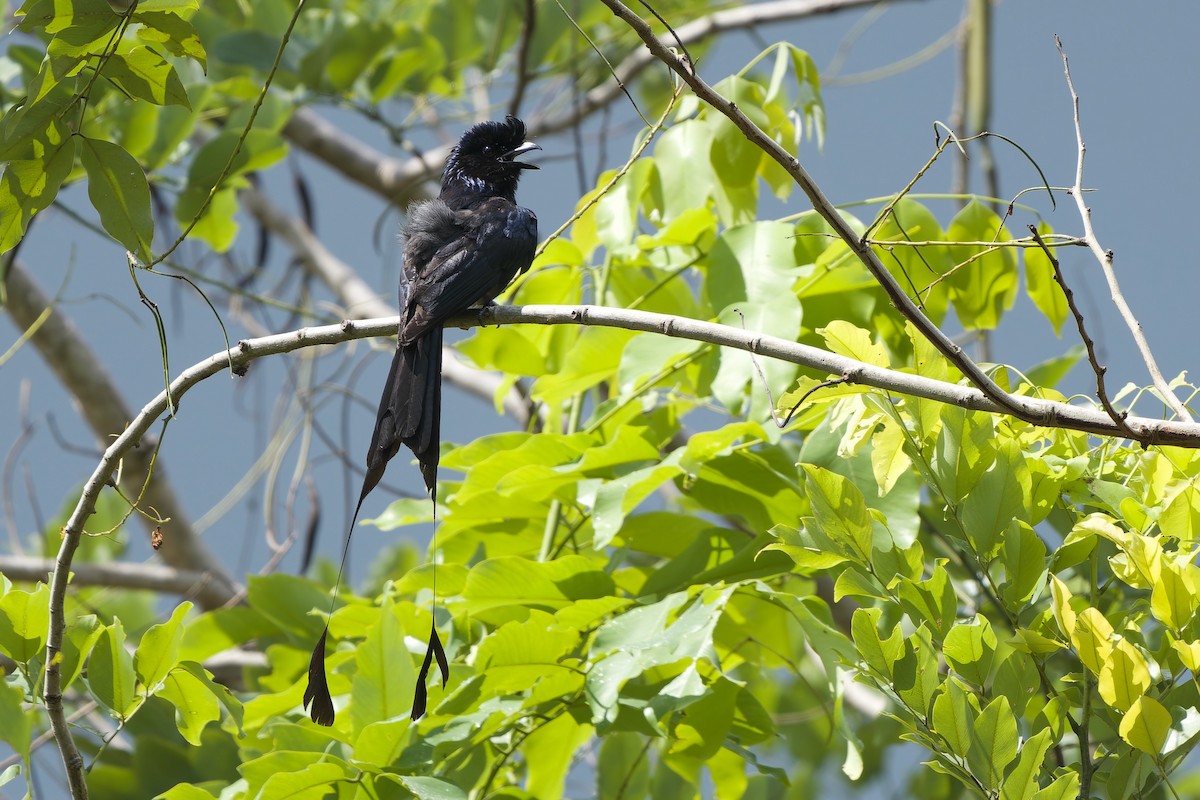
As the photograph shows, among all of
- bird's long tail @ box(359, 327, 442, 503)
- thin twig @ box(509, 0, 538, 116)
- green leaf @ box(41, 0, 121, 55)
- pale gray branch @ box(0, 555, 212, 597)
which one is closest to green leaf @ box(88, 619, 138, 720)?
bird's long tail @ box(359, 327, 442, 503)

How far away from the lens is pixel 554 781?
94.7 inches

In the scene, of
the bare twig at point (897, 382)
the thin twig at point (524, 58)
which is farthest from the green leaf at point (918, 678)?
the thin twig at point (524, 58)

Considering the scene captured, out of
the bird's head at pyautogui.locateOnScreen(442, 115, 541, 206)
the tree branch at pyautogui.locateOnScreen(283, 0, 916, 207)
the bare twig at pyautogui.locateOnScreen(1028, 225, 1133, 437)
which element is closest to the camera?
the bare twig at pyautogui.locateOnScreen(1028, 225, 1133, 437)

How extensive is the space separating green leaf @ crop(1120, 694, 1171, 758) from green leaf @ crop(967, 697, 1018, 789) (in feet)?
0.47

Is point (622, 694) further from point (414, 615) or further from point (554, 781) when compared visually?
point (414, 615)

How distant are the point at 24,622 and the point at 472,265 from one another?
1.43m

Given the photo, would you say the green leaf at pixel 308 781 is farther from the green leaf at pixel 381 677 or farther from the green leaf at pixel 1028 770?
the green leaf at pixel 1028 770

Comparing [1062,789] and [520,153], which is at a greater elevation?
[520,153]

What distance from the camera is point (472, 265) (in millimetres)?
3008

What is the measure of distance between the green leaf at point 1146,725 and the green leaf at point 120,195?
1.51m

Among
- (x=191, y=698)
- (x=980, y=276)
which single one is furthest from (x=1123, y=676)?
(x=191, y=698)

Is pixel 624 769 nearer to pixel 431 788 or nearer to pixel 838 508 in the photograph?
pixel 431 788

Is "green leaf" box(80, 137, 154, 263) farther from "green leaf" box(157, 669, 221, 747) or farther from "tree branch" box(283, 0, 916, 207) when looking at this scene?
"tree branch" box(283, 0, 916, 207)

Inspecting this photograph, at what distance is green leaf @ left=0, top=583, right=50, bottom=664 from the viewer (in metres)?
1.88
